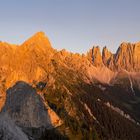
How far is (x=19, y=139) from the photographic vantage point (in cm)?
7262

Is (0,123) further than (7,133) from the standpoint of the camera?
Yes

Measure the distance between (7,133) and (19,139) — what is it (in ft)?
16.7

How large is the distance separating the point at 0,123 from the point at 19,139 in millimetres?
5384

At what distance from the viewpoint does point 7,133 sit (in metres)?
68.1

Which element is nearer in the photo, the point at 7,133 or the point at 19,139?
the point at 7,133

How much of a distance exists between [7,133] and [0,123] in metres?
7.41

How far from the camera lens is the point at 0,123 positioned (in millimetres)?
75062
